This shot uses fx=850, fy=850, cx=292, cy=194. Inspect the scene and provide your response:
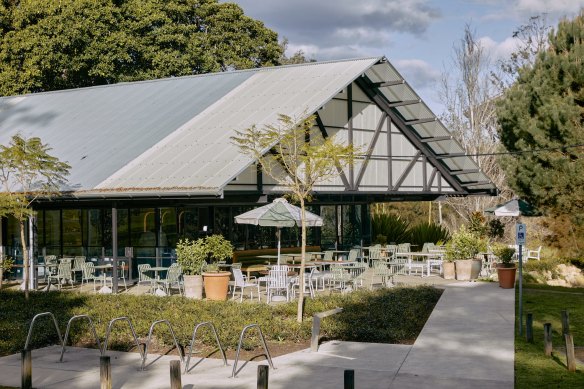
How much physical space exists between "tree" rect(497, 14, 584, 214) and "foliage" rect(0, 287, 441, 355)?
8.19m

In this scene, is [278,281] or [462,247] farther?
Answer: [462,247]

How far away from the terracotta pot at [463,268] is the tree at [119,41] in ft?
70.6

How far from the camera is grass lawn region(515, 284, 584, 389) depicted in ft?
37.2

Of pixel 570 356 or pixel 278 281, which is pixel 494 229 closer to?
pixel 278 281

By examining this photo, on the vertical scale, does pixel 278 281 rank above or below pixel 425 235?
below

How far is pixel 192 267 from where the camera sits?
20.5 m

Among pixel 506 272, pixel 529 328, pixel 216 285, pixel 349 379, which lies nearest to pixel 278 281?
pixel 216 285

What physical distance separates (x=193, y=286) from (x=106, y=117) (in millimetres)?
9715

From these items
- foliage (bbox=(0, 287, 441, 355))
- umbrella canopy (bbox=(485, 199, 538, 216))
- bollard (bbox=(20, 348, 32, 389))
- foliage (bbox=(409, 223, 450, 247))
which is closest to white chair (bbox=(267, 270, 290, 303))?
foliage (bbox=(0, 287, 441, 355))

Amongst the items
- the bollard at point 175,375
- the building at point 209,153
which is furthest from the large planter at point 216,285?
the bollard at point 175,375

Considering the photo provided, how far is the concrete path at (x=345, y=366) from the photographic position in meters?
11.3

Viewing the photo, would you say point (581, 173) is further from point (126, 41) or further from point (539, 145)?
point (126, 41)

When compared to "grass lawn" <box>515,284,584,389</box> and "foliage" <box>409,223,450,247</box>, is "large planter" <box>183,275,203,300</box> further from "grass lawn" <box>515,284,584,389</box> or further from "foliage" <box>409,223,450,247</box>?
"foliage" <box>409,223,450,247</box>

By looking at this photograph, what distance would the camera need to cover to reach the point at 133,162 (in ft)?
76.4
